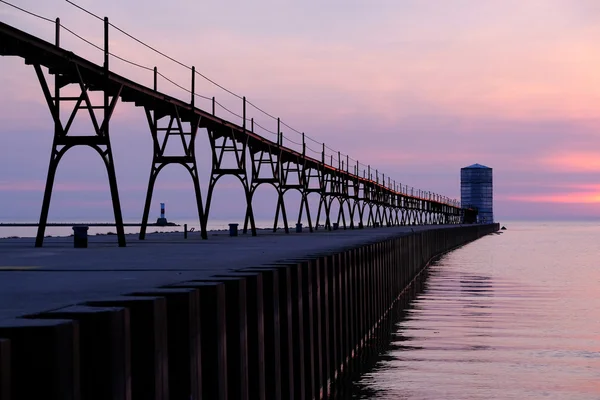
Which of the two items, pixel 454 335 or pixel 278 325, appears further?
pixel 454 335

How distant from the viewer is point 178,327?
831cm

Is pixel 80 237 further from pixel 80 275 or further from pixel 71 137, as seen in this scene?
pixel 80 275

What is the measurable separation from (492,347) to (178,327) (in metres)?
14.5

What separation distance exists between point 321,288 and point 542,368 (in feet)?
17.5

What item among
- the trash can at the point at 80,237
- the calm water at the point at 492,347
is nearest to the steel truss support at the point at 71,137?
the trash can at the point at 80,237

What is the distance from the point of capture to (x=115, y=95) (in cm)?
3045

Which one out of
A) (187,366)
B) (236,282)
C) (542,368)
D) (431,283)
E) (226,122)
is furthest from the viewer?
(226,122)

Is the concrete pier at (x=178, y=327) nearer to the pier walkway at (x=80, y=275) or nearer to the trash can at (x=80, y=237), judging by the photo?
the pier walkway at (x=80, y=275)

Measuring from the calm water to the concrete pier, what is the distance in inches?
50.5

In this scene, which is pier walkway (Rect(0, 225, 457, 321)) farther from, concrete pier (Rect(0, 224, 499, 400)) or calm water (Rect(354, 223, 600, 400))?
calm water (Rect(354, 223, 600, 400))

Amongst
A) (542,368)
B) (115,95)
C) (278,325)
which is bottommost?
(542,368)

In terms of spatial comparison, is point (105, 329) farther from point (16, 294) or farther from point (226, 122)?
point (226, 122)

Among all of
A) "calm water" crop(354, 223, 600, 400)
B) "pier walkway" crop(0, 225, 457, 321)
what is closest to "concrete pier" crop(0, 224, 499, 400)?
A: "pier walkway" crop(0, 225, 457, 321)

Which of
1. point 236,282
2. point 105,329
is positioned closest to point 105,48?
point 236,282
